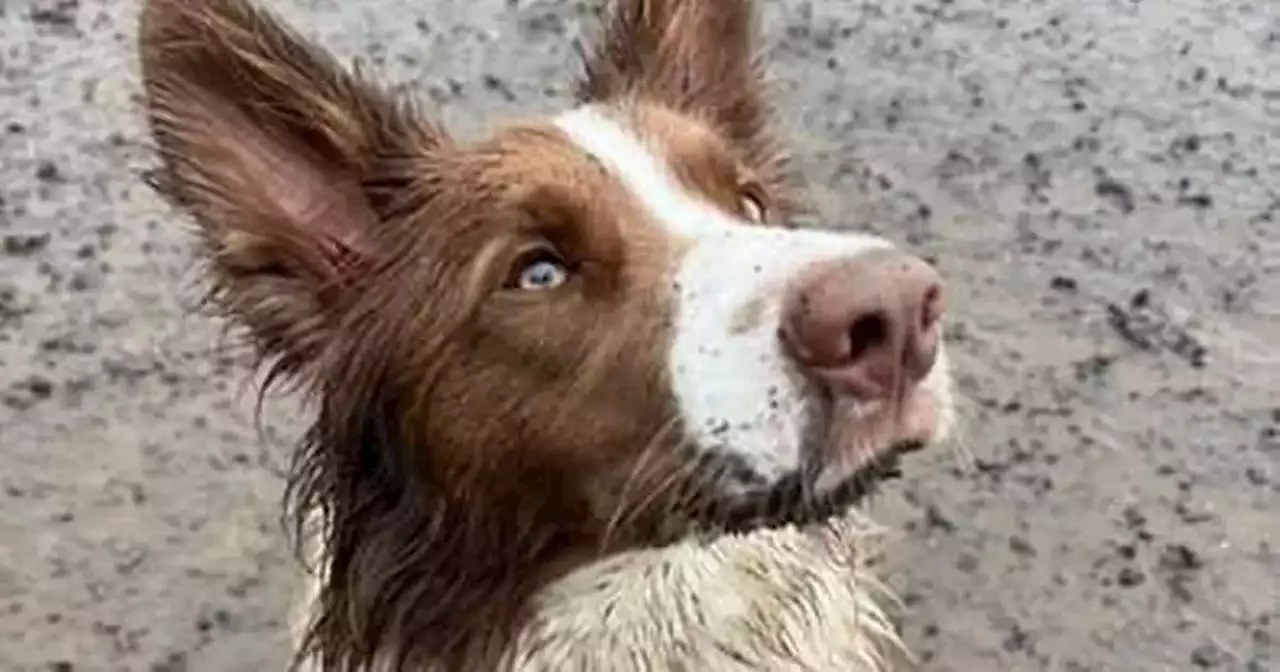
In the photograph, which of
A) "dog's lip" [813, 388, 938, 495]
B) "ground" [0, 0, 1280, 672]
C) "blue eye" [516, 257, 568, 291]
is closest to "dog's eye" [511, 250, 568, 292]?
"blue eye" [516, 257, 568, 291]

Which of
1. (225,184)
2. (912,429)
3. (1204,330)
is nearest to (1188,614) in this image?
(1204,330)

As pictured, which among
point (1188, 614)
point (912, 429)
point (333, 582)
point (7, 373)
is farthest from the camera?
point (7, 373)

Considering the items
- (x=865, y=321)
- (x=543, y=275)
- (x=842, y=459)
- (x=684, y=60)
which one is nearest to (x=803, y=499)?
(x=842, y=459)

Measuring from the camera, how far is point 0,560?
2826 millimetres

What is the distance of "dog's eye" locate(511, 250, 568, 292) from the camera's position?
1969mm

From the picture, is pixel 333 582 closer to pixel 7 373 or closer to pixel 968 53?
pixel 7 373

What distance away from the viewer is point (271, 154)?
204 cm

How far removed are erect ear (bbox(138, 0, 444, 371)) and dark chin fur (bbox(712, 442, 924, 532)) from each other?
37 cm

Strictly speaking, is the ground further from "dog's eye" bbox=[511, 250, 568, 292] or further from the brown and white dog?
"dog's eye" bbox=[511, 250, 568, 292]

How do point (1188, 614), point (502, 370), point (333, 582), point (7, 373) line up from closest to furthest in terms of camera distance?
1. point (502, 370)
2. point (333, 582)
3. point (1188, 614)
4. point (7, 373)

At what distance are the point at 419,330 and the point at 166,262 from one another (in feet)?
3.97

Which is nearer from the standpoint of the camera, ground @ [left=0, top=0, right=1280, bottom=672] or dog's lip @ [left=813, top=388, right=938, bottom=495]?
dog's lip @ [left=813, top=388, right=938, bottom=495]

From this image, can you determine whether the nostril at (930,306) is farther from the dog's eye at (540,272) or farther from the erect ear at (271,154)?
the erect ear at (271,154)

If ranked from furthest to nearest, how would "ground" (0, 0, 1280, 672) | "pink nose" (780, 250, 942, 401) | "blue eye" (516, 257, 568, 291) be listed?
"ground" (0, 0, 1280, 672)
"blue eye" (516, 257, 568, 291)
"pink nose" (780, 250, 942, 401)
